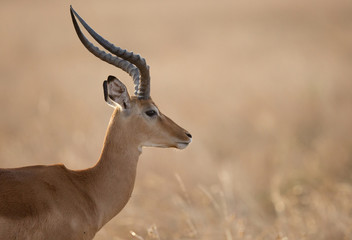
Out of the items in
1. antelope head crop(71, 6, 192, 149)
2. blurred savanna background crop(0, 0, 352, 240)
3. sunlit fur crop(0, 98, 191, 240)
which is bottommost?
sunlit fur crop(0, 98, 191, 240)

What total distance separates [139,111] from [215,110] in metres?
8.87

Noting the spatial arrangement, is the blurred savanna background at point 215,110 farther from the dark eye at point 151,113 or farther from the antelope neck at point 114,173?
the dark eye at point 151,113

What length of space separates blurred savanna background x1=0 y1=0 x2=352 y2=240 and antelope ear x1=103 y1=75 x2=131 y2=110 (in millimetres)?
975

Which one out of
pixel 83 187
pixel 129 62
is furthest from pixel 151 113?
pixel 83 187

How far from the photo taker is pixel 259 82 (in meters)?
16.2

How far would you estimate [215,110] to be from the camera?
14.6 meters

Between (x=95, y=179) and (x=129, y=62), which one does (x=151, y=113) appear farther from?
(x=95, y=179)

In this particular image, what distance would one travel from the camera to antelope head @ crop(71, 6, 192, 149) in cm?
573

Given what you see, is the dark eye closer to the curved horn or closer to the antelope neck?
the curved horn

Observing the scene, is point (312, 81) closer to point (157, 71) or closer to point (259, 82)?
point (259, 82)

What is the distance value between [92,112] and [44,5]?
45.7 feet

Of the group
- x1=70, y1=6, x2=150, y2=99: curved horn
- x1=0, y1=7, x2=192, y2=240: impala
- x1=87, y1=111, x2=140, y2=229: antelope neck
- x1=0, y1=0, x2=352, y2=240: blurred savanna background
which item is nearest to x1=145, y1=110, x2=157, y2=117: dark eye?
x1=0, y1=7, x2=192, y2=240: impala

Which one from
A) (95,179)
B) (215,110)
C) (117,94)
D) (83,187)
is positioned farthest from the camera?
(215,110)

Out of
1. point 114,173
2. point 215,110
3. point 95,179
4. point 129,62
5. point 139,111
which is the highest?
point 215,110
